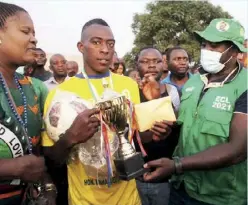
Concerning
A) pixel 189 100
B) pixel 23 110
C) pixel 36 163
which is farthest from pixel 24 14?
pixel 189 100

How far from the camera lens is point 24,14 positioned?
6.46 feet

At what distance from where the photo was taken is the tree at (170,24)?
29.8 metres

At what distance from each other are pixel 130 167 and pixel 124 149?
0.39 ft

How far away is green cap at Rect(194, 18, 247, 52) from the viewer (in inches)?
92.5

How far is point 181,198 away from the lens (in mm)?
2465

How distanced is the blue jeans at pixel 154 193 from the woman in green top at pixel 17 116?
1.34 m

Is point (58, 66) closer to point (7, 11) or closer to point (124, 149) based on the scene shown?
→ point (7, 11)

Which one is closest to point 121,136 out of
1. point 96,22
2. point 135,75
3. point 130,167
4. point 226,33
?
point 130,167

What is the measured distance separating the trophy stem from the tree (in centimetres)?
2759

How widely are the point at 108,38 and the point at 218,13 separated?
33.8 meters

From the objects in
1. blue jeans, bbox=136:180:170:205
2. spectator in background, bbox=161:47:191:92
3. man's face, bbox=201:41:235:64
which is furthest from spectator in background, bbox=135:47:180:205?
spectator in background, bbox=161:47:191:92

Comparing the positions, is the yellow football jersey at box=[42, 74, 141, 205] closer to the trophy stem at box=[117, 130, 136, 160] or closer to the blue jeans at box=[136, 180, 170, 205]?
the trophy stem at box=[117, 130, 136, 160]

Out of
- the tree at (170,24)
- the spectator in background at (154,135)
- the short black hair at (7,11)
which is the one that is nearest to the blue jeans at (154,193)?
the spectator in background at (154,135)

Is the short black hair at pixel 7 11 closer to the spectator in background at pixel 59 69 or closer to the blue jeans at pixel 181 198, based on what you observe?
the blue jeans at pixel 181 198
